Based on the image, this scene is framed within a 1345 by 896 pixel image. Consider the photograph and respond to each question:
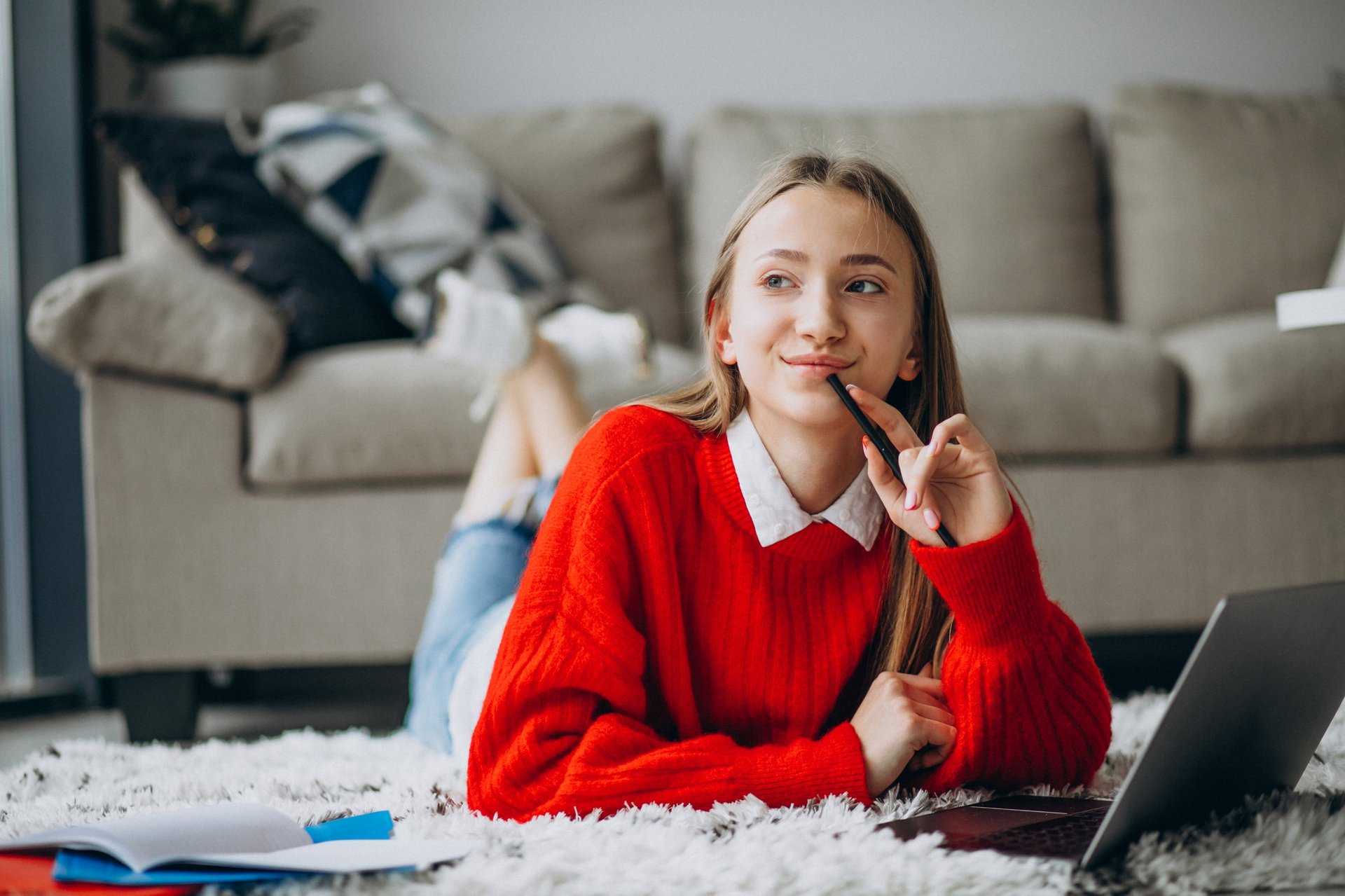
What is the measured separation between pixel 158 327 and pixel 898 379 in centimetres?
104

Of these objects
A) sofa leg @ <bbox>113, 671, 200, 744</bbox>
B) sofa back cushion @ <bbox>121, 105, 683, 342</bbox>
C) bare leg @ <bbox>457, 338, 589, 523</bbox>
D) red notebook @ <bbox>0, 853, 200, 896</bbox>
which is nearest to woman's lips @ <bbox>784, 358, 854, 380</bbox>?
red notebook @ <bbox>0, 853, 200, 896</bbox>

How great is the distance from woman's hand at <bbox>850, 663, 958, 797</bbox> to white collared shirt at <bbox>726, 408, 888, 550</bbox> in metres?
0.12

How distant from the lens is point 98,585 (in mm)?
1528

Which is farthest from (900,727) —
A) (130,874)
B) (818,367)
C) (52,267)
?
(52,267)

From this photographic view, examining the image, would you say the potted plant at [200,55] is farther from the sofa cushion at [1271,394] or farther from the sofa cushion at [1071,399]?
the sofa cushion at [1271,394]

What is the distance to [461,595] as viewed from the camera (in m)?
1.30

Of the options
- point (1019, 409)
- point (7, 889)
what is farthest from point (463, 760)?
point (1019, 409)

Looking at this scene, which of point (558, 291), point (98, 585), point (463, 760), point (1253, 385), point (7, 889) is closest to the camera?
point (7, 889)

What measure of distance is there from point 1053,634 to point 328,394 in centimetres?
106

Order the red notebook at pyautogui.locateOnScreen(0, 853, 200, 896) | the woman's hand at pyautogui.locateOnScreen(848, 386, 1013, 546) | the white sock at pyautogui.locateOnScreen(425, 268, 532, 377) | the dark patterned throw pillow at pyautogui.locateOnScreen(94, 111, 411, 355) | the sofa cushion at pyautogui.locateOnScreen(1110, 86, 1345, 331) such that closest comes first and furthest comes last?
the red notebook at pyautogui.locateOnScreen(0, 853, 200, 896) → the woman's hand at pyautogui.locateOnScreen(848, 386, 1013, 546) → the white sock at pyautogui.locateOnScreen(425, 268, 532, 377) → the dark patterned throw pillow at pyautogui.locateOnScreen(94, 111, 411, 355) → the sofa cushion at pyautogui.locateOnScreen(1110, 86, 1345, 331)

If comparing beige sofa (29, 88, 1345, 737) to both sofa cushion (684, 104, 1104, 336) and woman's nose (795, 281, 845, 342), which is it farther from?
woman's nose (795, 281, 845, 342)

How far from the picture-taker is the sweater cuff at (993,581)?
786mm

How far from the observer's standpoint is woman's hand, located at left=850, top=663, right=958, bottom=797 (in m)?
0.80

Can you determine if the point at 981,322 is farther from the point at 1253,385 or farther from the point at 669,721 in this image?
the point at 669,721
